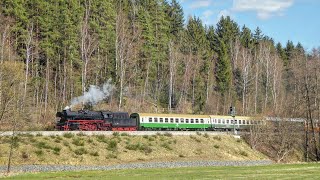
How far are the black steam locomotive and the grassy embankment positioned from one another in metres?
3.09

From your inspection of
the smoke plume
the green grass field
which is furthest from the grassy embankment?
the smoke plume

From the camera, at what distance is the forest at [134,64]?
2249 inches

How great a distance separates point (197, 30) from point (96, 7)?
26934 mm

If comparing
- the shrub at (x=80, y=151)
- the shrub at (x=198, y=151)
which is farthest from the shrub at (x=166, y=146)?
the shrub at (x=80, y=151)

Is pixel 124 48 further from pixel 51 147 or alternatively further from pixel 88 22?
pixel 51 147

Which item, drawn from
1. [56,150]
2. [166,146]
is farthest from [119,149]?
[56,150]

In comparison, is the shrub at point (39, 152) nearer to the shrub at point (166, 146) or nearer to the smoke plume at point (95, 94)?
the shrub at point (166, 146)

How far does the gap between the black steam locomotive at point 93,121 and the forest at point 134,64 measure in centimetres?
360

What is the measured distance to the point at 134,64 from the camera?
7088 cm

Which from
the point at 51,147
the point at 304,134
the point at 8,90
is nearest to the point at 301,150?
the point at 304,134

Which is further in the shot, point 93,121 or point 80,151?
point 93,121

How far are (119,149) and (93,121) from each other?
21.3 ft

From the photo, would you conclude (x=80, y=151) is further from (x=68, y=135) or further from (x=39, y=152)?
(x=39, y=152)

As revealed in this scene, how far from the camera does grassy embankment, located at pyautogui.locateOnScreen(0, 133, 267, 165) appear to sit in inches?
1432
